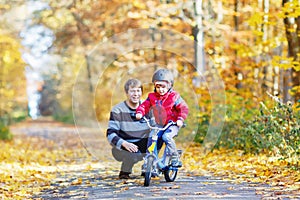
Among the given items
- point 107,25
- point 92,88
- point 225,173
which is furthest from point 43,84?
point 225,173

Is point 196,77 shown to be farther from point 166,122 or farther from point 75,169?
point 166,122

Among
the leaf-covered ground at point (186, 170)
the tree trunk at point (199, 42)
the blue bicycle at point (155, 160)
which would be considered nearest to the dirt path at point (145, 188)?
the leaf-covered ground at point (186, 170)

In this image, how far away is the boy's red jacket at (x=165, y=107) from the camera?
24.5 feet

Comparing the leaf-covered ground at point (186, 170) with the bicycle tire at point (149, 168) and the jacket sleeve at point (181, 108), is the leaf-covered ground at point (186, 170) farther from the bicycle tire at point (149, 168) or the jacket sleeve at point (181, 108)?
the jacket sleeve at point (181, 108)

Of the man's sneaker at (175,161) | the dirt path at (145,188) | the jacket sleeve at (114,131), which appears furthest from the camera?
the jacket sleeve at (114,131)

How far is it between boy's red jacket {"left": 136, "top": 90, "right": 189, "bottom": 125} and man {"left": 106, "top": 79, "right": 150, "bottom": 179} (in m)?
0.47

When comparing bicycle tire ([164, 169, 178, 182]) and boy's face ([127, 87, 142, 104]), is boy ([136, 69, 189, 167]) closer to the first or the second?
bicycle tire ([164, 169, 178, 182])

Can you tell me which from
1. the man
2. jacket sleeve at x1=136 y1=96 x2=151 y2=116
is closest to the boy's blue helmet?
jacket sleeve at x1=136 y1=96 x2=151 y2=116

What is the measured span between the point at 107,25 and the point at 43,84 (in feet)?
166

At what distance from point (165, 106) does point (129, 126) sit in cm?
83

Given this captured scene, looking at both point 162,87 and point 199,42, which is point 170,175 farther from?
point 199,42

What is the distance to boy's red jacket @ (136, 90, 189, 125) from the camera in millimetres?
7469

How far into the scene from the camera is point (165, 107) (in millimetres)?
7492

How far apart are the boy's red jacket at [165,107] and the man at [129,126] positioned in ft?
1.54
